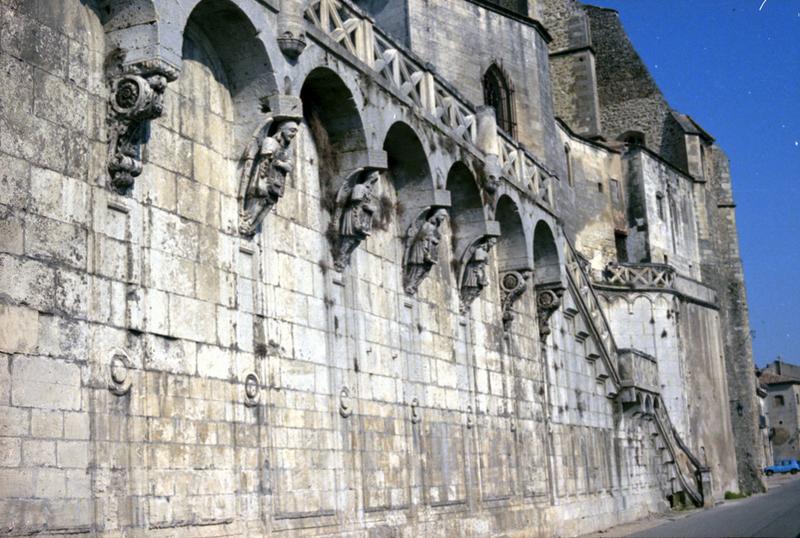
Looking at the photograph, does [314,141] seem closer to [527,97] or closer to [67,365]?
[67,365]

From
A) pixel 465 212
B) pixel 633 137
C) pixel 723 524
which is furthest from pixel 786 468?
pixel 465 212

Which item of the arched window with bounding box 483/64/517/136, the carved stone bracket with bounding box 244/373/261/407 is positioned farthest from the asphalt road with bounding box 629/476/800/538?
the arched window with bounding box 483/64/517/136

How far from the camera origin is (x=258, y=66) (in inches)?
466

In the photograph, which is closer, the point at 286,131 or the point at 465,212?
the point at 286,131

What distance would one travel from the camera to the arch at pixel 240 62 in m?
11.5

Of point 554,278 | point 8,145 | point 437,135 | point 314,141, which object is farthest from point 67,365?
point 554,278

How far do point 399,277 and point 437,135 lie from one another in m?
2.40

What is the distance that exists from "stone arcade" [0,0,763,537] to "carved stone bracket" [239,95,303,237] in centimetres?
3

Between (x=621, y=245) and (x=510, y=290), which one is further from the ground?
(x=621, y=245)

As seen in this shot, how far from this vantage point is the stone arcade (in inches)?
339

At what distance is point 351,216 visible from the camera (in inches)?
542

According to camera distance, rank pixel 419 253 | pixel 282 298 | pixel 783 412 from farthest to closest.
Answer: pixel 783 412
pixel 419 253
pixel 282 298

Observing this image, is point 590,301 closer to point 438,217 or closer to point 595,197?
point 438,217

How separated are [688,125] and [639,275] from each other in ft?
52.4
